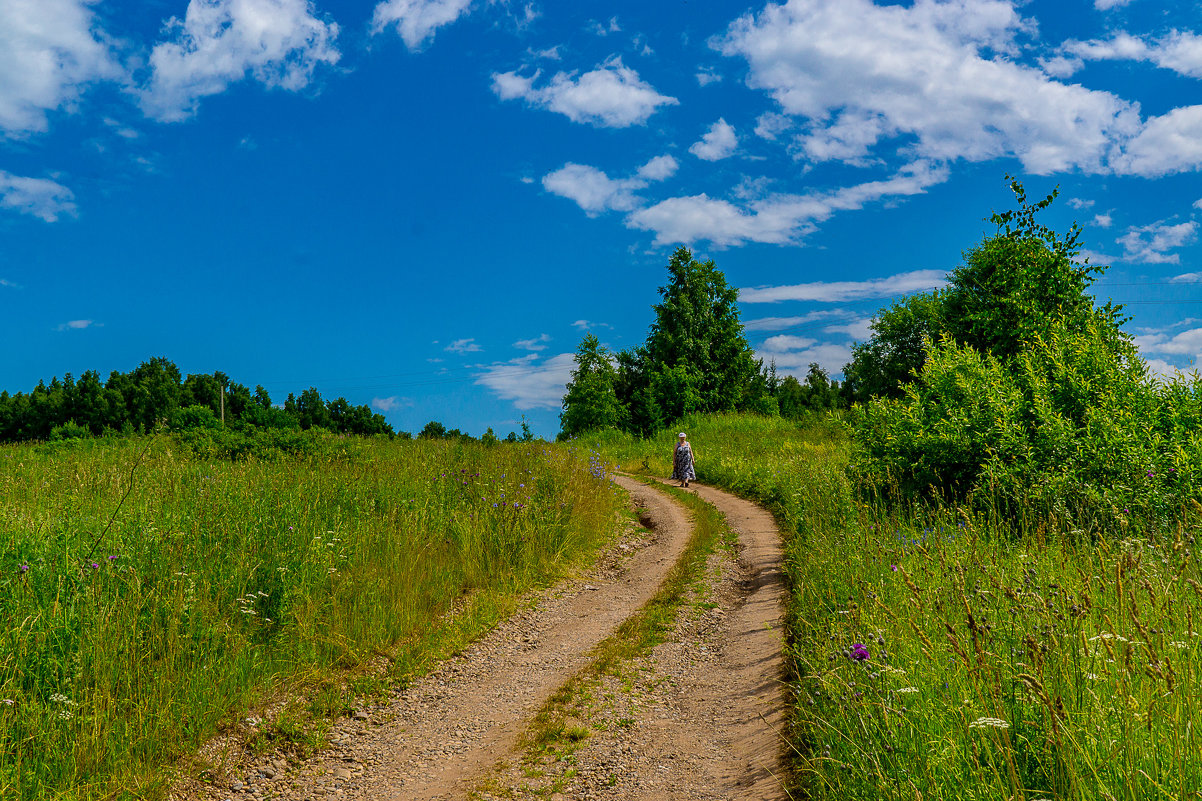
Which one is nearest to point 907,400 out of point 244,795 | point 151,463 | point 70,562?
point 244,795

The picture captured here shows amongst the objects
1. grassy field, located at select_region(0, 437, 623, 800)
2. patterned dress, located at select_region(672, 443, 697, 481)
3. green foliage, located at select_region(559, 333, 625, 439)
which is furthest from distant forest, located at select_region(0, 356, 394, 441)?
grassy field, located at select_region(0, 437, 623, 800)

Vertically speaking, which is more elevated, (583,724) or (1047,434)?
(1047,434)

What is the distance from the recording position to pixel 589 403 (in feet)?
127

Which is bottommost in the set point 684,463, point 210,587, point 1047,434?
point 210,587

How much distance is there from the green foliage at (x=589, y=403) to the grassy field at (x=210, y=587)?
A: 86.1 feet

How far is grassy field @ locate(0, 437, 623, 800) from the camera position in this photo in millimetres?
4594

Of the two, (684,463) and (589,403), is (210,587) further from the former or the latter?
(589,403)

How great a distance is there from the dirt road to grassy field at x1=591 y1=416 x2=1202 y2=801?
0.54m

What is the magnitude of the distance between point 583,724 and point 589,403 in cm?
3312

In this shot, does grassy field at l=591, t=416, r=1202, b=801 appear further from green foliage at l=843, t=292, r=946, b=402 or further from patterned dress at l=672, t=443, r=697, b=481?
green foliage at l=843, t=292, r=946, b=402

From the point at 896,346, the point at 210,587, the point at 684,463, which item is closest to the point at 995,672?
the point at 210,587

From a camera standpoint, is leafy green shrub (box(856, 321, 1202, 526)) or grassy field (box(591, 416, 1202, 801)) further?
leafy green shrub (box(856, 321, 1202, 526))

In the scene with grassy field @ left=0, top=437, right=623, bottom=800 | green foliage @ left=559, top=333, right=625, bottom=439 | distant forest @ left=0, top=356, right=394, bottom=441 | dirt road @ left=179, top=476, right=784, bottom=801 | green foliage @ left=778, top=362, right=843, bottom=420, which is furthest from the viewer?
green foliage @ left=778, top=362, right=843, bottom=420

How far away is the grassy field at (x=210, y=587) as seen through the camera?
15.1ft
